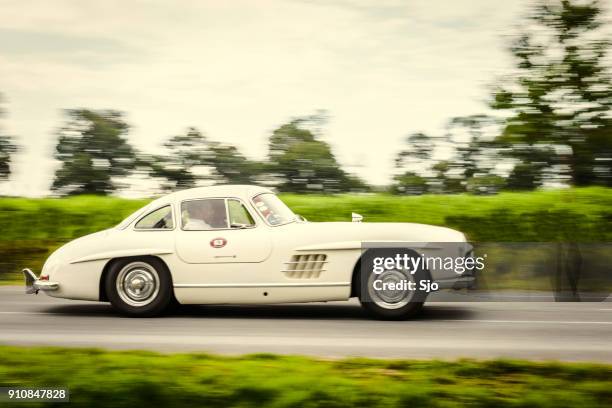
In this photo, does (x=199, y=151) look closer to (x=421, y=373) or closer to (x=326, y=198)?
(x=326, y=198)

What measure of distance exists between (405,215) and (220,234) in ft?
26.7

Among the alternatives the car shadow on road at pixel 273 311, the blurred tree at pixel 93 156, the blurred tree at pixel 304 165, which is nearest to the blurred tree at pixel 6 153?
the blurred tree at pixel 93 156

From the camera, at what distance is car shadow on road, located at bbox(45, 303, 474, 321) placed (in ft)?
36.0

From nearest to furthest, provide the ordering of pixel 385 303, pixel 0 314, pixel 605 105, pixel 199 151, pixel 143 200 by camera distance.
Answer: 1. pixel 385 303
2. pixel 0 314
3. pixel 605 105
4. pixel 143 200
5. pixel 199 151

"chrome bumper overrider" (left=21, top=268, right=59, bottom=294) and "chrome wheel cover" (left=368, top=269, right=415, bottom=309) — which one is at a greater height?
"chrome bumper overrider" (left=21, top=268, right=59, bottom=294)

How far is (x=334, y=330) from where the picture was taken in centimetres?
977

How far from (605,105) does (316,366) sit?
10.4 meters

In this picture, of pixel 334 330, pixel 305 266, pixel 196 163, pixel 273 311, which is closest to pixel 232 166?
pixel 196 163

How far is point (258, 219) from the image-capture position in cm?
1083

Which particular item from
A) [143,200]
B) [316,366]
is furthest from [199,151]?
[316,366]

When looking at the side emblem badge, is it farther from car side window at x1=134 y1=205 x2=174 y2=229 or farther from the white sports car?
car side window at x1=134 y1=205 x2=174 y2=229

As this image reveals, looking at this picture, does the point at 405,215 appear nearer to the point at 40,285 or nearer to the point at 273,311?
the point at 273,311

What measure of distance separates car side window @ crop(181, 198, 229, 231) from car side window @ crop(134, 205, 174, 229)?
7.9 inches

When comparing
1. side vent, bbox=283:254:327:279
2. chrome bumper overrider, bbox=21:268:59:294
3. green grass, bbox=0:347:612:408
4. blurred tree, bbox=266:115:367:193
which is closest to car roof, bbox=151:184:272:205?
side vent, bbox=283:254:327:279
